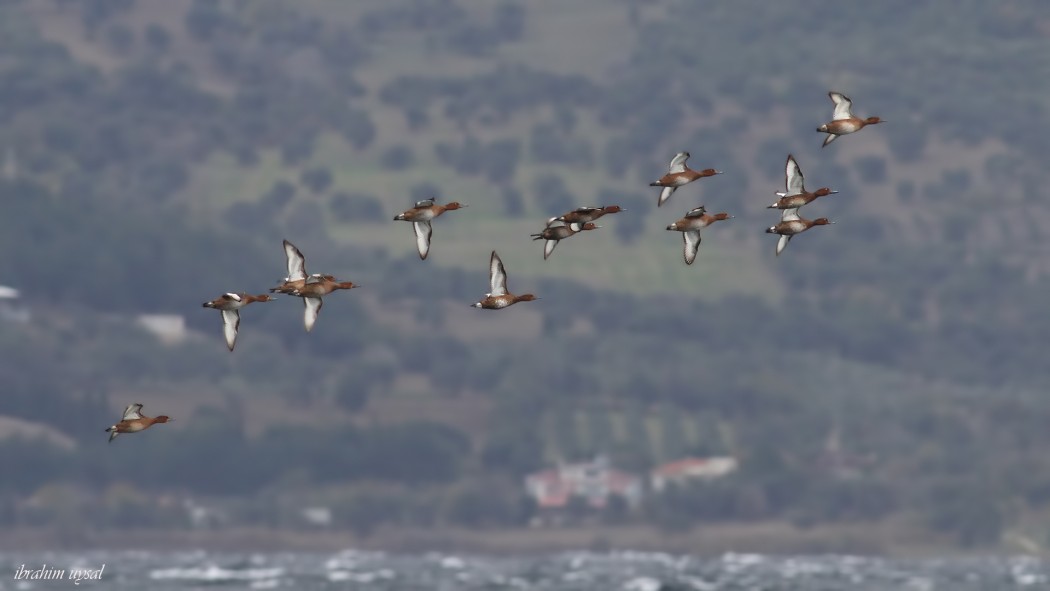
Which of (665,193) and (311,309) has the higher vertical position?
(665,193)

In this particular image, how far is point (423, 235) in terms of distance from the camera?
87.9 metres

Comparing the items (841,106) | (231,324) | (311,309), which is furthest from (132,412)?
(841,106)

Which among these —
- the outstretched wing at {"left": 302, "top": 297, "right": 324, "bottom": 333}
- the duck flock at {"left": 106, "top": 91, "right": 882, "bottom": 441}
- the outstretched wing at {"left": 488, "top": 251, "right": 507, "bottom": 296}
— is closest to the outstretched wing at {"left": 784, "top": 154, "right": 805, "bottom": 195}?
the duck flock at {"left": 106, "top": 91, "right": 882, "bottom": 441}

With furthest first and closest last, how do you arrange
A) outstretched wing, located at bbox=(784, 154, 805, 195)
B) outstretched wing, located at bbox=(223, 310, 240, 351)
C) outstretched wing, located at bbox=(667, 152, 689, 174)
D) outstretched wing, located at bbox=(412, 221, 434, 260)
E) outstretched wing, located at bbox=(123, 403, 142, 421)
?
1. outstretched wing, located at bbox=(667, 152, 689, 174)
2. outstretched wing, located at bbox=(412, 221, 434, 260)
3. outstretched wing, located at bbox=(784, 154, 805, 195)
4. outstretched wing, located at bbox=(223, 310, 240, 351)
5. outstretched wing, located at bbox=(123, 403, 142, 421)

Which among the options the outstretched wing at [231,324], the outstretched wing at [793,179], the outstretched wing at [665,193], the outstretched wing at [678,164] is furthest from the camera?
the outstretched wing at [678,164]

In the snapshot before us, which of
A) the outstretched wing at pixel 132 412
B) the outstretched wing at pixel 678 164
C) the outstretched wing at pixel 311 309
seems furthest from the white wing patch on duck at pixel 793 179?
the outstretched wing at pixel 132 412

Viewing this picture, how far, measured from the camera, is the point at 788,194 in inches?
3415

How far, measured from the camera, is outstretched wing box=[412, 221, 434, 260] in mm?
86938

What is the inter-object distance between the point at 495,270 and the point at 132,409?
13.2 metres

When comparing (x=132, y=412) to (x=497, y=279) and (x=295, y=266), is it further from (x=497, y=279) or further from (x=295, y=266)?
(x=497, y=279)

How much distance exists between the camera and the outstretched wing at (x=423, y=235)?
86938 mm

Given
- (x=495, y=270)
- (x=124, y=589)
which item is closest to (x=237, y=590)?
(x=124, y=589)

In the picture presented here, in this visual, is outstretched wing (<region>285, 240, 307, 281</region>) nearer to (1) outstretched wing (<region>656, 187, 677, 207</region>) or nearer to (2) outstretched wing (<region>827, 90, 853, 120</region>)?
(1) outstretched wing (<region>656, 187, 677, 207</region>)

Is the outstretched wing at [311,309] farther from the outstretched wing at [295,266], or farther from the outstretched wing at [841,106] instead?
the outstretched wing at [841,106]
